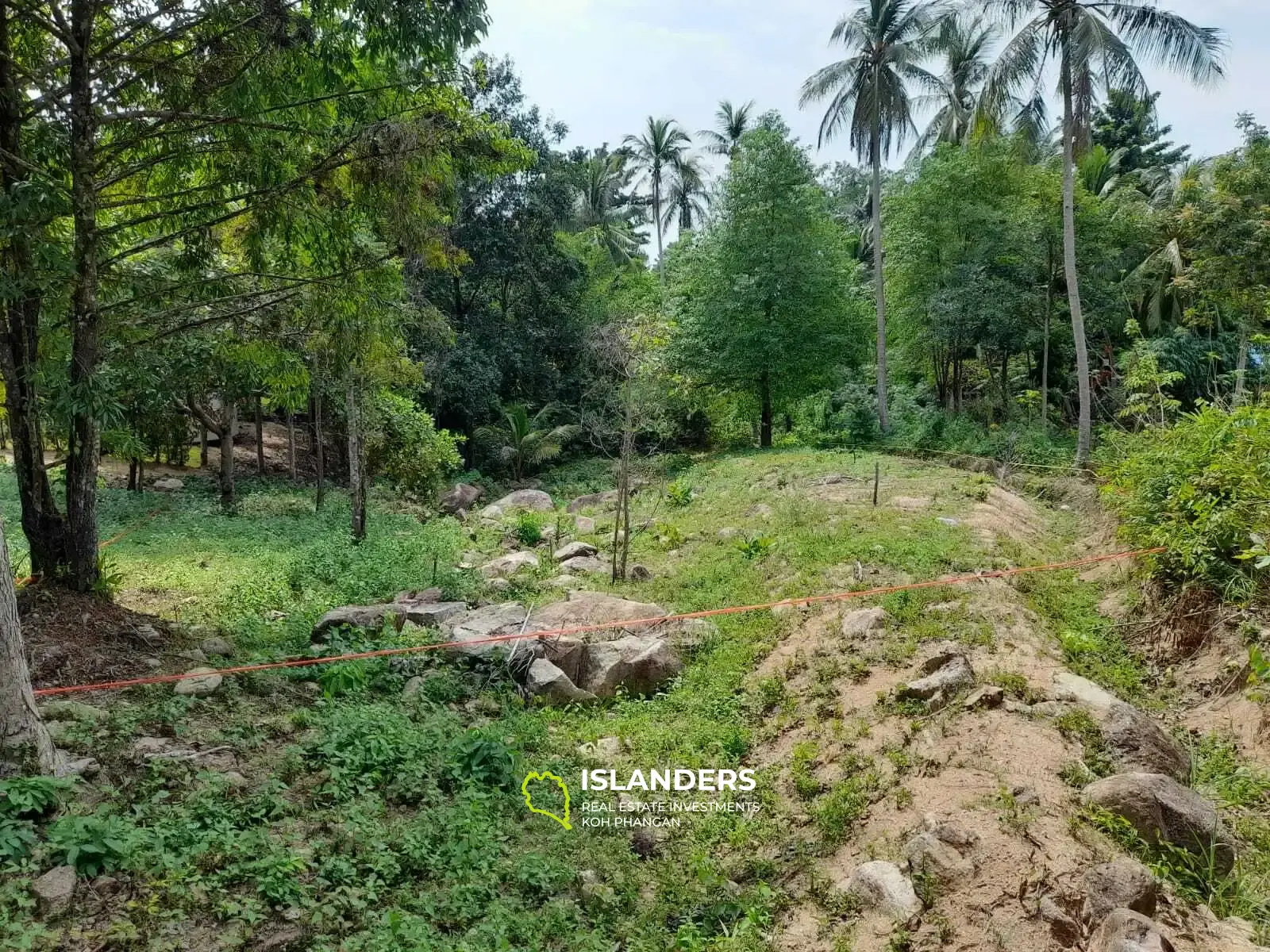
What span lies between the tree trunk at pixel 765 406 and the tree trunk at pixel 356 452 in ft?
41.3

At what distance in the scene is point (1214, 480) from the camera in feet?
19.1

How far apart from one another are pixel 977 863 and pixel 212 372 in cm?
1228

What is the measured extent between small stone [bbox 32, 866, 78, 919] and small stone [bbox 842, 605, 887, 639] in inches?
207

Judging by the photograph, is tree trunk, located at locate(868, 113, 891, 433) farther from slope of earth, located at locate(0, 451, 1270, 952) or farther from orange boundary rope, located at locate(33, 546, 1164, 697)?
slope of earth, located at locate(0, 451, 1270, 952)

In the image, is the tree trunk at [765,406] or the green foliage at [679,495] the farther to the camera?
the tree trunk at [765,406]

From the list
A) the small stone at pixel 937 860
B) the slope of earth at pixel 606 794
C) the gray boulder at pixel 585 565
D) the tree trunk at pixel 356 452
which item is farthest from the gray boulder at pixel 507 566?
the small stone at pixel 937 860

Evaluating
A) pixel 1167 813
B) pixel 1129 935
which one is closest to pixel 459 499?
pixel 1167 813

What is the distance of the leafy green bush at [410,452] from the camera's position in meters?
15.3

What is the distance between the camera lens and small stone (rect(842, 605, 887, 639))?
20.1ft

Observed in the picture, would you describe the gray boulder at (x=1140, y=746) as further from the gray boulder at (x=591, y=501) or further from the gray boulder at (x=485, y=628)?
the gray boulder at (x=591, y=501)

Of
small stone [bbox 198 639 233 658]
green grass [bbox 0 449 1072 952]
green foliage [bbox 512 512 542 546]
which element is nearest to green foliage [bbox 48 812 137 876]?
green grass [bbox 0 449 1072 952]

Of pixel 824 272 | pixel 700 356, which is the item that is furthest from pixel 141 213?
pixel 824 272

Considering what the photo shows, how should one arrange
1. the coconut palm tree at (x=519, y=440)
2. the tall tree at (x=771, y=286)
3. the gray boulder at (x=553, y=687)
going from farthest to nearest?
1. the coconut palm tree at (x=519, y=440)
2. the tall tree at (x=771, y=286)
3. the gray boulder at (x=553, y=687)

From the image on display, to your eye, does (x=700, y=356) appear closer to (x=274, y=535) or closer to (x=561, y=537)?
(x=561, y=537)
